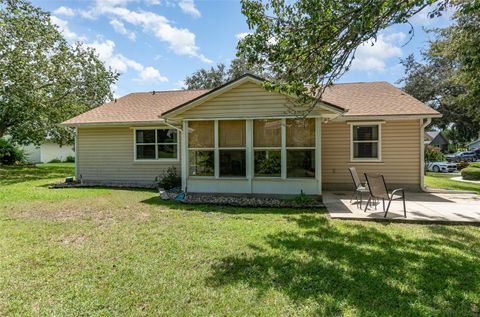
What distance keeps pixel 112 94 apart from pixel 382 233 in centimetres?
2400

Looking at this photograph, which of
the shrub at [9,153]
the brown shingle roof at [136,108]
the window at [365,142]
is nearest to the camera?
the window at [365,142]

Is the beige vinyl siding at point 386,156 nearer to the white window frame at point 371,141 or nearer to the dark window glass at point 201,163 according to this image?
the white window frame at point 371,141

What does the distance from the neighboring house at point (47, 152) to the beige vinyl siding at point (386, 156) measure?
3230 cm

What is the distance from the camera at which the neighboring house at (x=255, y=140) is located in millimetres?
9039

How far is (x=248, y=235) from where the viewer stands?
18.5 feet

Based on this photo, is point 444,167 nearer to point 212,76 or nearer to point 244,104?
point 244,104

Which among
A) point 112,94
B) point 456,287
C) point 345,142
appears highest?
point 112,94

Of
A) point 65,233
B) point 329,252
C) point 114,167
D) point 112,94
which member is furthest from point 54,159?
point 329,252

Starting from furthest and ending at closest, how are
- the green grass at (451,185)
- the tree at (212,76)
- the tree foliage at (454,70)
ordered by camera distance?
the tree at (212,76), the green grass at (451,185), the tree foliage at (454,70)

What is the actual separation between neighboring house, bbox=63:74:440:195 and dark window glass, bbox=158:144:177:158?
1.7 inches

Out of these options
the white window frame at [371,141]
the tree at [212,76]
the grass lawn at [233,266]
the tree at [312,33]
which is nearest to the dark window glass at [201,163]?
the grass lawn at [233,266]

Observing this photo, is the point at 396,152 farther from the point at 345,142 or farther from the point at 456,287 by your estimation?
the point at 456,287

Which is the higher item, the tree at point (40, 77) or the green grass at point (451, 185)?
the tree at point (40, 77)

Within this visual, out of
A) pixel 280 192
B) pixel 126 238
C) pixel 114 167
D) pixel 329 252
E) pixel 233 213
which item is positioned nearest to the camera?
pixel 329 252
